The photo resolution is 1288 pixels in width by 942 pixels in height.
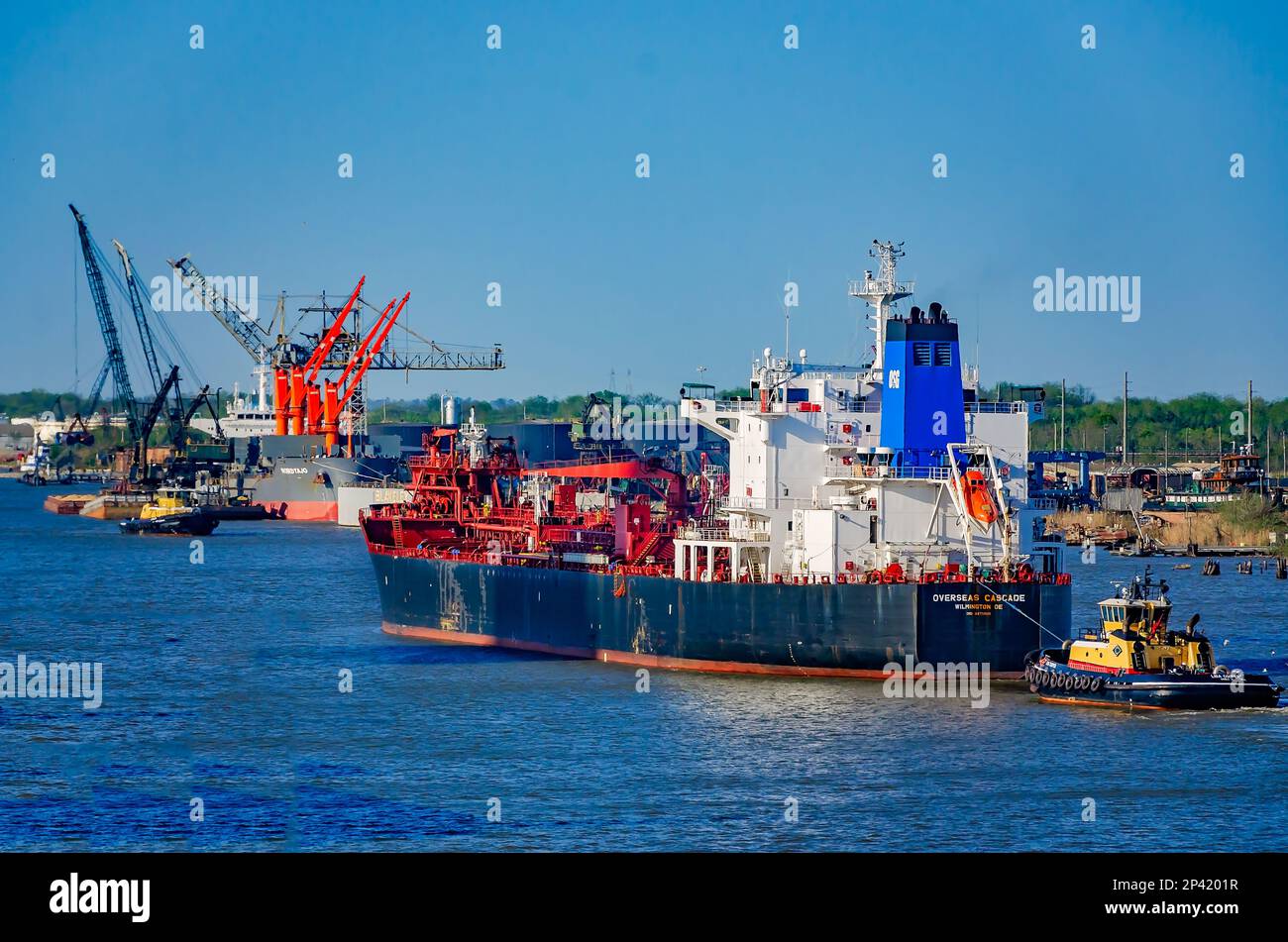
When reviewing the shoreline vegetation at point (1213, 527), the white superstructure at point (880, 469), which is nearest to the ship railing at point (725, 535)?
the white superstructure at point (880, 469)

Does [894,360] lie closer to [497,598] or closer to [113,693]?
[497,598]

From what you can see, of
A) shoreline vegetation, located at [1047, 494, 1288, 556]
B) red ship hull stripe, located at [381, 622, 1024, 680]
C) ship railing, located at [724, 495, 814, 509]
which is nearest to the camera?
red ship hull stripe, located at [381, 622, 1024, 680]

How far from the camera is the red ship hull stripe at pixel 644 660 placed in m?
39.8

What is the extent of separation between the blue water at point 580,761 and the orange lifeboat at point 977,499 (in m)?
4.16

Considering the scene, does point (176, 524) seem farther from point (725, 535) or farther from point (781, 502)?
point (781, 502)

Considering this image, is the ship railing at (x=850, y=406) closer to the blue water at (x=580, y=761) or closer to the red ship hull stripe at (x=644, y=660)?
the red ship hull stripe at (x=644, y=660)

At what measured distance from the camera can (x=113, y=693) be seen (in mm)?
40594

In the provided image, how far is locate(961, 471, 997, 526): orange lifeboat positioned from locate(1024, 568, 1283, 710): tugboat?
11.6 ft

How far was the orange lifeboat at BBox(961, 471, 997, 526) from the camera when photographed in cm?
3938

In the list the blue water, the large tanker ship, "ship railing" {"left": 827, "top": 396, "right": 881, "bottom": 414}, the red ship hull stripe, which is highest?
"ship railing" {"left": 827, "top": 396, "right": 881, "bottom": 414}

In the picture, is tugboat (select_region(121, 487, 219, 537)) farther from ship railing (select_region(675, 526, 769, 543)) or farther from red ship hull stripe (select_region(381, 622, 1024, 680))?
ship railing (select_region(675, 526, 769, 543))

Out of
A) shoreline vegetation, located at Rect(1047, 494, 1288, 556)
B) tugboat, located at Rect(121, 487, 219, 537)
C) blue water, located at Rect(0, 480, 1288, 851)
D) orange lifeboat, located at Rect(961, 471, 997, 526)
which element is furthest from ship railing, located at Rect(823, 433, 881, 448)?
tugboat, located at Rect(121, 487, 219, 537)

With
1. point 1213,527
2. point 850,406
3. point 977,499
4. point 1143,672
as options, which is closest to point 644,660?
point 850,406
